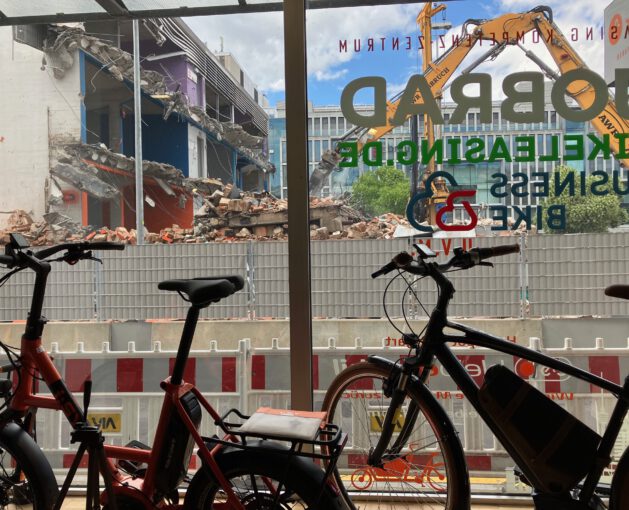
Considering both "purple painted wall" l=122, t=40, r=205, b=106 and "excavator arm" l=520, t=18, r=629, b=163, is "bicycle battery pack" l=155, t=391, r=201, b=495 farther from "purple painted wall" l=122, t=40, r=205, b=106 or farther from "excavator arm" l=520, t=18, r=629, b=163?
"excavator arm" l=520, t=18, r=629, b=163

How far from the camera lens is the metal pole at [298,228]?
236 cm

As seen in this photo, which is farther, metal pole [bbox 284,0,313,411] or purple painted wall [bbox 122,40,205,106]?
purple painted wall [bbox 122,40,205,106]

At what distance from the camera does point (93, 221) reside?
254 cm

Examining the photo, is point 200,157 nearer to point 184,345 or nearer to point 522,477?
point 184,345

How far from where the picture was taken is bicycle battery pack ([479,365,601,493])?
167cm

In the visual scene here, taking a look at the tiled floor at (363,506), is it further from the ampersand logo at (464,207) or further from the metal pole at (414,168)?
the metal pole at (414,168)

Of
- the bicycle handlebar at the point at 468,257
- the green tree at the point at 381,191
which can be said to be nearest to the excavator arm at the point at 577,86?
the green tree at the point at 381,191

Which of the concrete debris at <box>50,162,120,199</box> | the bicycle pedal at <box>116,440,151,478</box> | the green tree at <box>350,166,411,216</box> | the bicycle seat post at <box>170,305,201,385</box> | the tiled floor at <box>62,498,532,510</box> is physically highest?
the concrete debris at <box>50,162,120,199</box>

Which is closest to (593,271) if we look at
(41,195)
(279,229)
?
(279,229)

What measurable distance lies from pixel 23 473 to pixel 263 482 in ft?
2.69

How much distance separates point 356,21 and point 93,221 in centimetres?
138

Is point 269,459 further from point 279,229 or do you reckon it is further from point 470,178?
point 470,178

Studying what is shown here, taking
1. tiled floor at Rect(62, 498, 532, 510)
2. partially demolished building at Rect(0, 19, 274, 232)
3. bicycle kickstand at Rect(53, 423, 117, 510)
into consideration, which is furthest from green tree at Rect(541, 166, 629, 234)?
bicycle kickstand at Rect(53, 423, 117, 510)

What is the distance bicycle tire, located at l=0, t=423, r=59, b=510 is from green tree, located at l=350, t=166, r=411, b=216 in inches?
56.3
